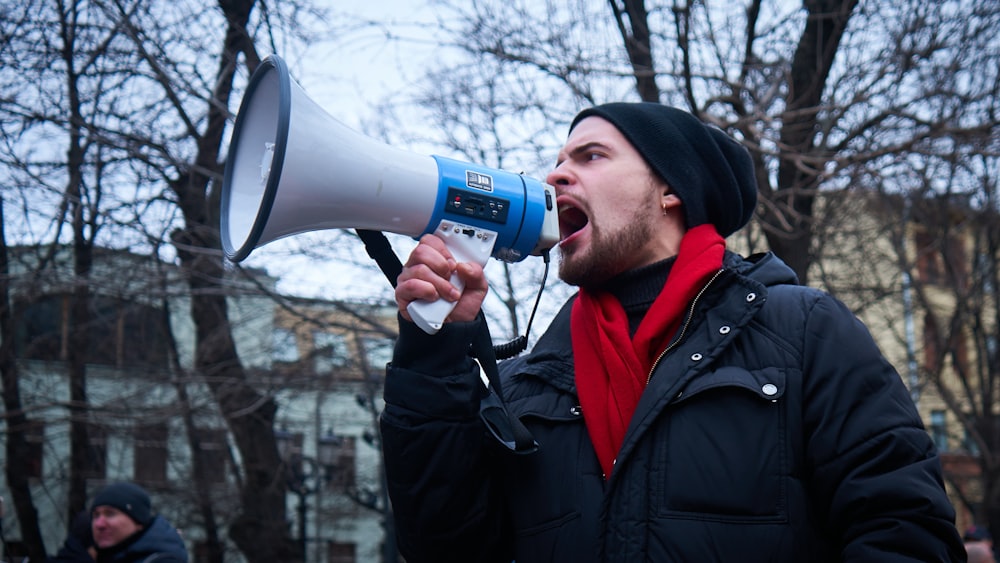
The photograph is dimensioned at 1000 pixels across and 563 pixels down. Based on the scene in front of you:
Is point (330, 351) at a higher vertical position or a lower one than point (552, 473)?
higher

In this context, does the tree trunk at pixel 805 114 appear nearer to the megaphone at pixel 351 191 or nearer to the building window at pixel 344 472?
the megaphone at pixel 351 191

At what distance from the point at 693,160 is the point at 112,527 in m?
3.63

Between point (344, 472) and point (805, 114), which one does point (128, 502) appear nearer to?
point (805, 114)

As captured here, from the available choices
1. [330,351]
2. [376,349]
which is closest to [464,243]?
[376,349]

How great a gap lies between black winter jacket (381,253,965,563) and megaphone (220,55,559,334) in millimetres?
221

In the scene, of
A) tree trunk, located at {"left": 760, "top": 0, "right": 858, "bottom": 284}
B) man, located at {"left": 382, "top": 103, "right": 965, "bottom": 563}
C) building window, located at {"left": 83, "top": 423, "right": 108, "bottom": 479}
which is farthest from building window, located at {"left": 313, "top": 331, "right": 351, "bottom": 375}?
man, located at {"left": 382, "top": 103, "right": 965, "bottom": 563}

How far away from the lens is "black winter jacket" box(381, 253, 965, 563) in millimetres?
1596

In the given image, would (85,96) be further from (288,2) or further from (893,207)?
(893,207)

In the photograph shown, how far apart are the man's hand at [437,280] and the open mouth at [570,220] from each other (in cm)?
32

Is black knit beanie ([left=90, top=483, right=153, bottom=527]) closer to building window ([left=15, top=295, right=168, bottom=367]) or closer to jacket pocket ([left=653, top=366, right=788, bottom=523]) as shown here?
jacket pocket ([left=653, top=366, right=788, bottom=523])

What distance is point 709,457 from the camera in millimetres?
1656

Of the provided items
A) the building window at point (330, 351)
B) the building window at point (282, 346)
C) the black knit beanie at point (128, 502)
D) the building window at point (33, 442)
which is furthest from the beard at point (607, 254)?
the building window at point (33, 442)

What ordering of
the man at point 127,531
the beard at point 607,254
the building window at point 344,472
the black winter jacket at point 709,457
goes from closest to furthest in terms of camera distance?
the black winter jacket at point 709,457
the beard at point 607,254
the man at point 127,531
the building window at point 344,472

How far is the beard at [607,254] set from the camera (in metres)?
2.01
